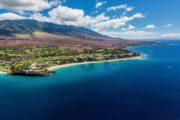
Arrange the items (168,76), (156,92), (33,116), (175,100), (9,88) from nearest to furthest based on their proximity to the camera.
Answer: (33,116), (175,100), (156,92), (9,88), (168,76)

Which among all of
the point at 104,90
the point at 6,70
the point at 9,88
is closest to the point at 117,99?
the point at 104,90

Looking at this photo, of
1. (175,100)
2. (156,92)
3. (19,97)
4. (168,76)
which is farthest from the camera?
(168,76)

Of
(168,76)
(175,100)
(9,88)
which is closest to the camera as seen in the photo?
(175,100)

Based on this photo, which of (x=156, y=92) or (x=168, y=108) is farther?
(x=156, y=92)

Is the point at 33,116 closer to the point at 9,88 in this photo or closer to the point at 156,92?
the point at 9,88

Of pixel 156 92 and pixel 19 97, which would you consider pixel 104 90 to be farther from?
pixel 19 97

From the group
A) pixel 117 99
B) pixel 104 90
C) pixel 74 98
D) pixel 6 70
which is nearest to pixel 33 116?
pixel 74 98

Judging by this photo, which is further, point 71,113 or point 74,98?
point 74,98

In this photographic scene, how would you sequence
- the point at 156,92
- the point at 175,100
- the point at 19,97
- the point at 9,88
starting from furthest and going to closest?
the point at 9,88 < the point at 156,92 < the point at 19,97 < the point at 175,100

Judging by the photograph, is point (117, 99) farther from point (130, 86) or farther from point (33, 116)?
point (33, 116)
